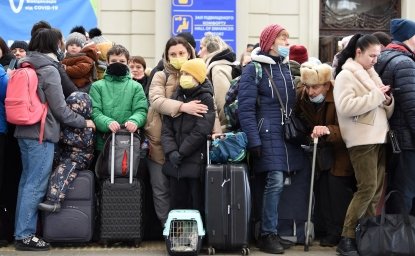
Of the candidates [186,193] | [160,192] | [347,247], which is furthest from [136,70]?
[347,247]

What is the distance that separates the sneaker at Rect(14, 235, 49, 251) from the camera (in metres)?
6.07

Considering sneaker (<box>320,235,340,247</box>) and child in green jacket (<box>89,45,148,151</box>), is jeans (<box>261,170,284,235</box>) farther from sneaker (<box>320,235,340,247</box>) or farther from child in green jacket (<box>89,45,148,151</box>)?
child in green jacket (<box>89,45,148,151</box>)

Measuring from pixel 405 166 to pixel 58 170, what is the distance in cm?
305

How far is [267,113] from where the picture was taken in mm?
6125

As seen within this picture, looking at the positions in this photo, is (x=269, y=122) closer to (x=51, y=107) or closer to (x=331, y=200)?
(x=331, y=200)

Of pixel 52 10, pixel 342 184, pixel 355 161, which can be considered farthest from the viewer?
pixel 52 10

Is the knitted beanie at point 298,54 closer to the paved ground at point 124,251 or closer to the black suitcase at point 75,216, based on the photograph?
the paved ground at point 124,251

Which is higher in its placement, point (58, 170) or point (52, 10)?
point (52, 10)

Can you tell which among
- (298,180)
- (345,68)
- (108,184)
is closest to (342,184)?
(298,180)

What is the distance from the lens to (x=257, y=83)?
6098 mm

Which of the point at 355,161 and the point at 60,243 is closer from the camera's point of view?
the point at 355,161

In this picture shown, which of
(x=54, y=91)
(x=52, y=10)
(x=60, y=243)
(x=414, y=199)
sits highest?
(x=52, y=10)

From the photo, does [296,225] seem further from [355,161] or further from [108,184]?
[108,184]

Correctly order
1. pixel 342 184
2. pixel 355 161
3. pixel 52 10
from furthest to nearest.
A: pixel 52 10 < pixel 342 184 < pixel 355 161
